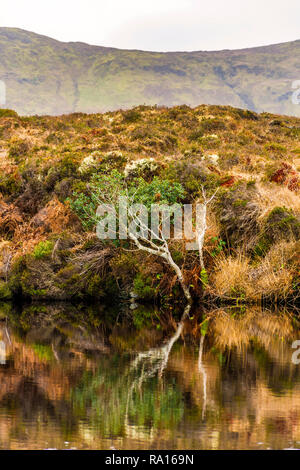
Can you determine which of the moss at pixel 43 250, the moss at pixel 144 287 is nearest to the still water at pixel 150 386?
the moss at pixel 144 287

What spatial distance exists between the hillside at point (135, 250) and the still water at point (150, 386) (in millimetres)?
3989

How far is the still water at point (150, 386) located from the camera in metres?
6.69

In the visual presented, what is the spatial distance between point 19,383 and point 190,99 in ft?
578

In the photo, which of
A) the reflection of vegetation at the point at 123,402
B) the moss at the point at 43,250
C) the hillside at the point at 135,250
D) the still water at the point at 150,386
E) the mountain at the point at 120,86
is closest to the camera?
the still water at the point at 150,386

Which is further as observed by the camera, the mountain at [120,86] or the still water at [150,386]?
the mountain at [120,86]

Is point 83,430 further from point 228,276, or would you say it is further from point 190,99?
point 190,99

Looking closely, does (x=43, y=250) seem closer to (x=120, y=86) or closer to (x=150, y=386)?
(x=150, y=386)

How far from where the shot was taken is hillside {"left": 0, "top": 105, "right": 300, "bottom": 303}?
19.7 meters

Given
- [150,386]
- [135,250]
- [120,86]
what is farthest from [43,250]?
[120,86]

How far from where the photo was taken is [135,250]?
804 inches

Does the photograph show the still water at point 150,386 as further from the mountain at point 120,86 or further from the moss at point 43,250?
the mountain at point 120,86

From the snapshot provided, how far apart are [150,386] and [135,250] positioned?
11487 mm

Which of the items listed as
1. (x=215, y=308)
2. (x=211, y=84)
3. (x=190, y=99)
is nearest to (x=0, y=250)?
(x=215, y=308)

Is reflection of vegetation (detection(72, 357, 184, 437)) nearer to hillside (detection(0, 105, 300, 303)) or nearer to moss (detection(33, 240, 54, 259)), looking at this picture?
hillside (detection(0, 105, 300, 303))
